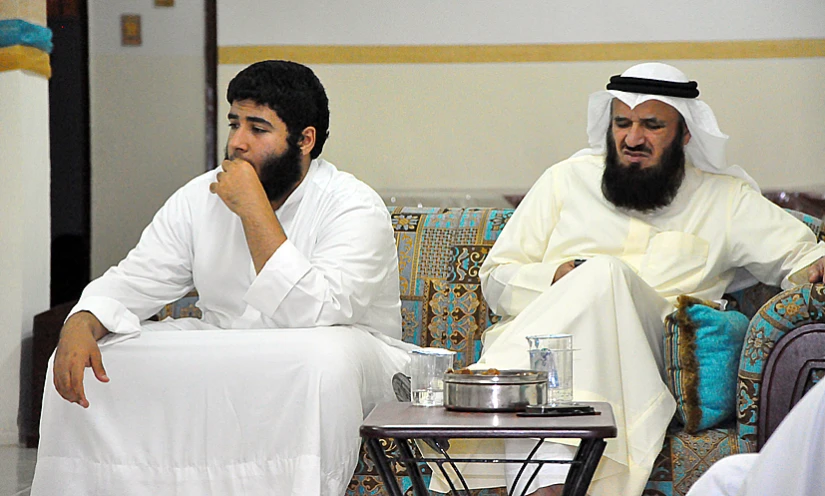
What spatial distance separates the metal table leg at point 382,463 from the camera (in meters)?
2.20

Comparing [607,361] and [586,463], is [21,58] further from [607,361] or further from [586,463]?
[586,463]

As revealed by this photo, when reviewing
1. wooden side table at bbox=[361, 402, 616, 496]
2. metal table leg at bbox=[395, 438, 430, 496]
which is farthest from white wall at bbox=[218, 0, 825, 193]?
wooden side table at bbox=[361, 402, 616, 496]

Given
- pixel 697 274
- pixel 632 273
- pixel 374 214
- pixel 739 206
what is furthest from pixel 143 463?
pixel 739 206

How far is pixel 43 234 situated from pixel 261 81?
2058 millimetres

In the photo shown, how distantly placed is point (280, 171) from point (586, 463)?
58.3 inches

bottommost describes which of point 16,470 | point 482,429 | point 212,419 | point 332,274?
point 16,470

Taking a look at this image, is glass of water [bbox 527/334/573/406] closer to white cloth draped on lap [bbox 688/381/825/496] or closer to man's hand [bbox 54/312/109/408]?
white cloth draped on lap [bbox 688/381/825/496]

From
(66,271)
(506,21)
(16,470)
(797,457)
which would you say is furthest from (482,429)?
(66,271)

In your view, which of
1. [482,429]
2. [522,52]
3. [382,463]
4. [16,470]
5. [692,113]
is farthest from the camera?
[522,52]

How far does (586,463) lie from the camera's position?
223 centimetres

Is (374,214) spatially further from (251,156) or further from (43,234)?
(43,234)

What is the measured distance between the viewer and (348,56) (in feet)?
17.6

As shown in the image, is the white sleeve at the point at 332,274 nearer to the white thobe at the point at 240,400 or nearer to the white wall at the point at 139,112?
the white thobe at the point at 240,400

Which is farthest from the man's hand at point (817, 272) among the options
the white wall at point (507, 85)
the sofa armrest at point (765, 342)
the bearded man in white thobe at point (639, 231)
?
the white wall at point (507, 85)
